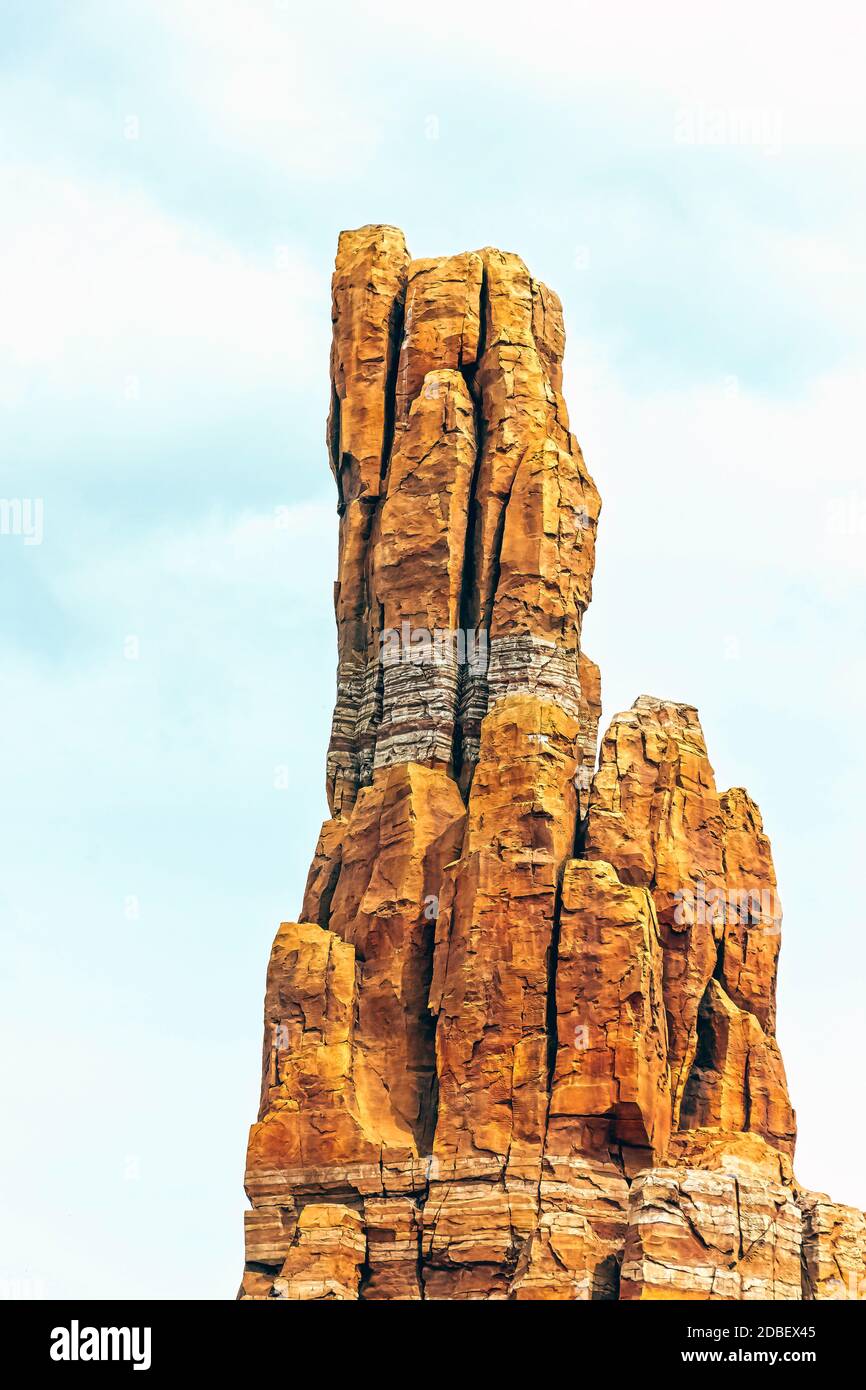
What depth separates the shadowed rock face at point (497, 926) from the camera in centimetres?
10012

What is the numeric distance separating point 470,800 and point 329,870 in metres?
6.80

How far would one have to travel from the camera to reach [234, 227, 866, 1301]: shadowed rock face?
100125mm

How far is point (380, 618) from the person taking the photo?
370 ft

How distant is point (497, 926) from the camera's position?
10375 cm
